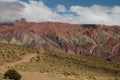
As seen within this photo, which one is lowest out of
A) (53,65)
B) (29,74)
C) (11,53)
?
(53,65)

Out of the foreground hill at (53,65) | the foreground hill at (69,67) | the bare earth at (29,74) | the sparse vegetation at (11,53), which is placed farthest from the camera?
the sparse vegetation at (11,53)

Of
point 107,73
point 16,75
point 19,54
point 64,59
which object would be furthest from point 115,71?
point 16,75

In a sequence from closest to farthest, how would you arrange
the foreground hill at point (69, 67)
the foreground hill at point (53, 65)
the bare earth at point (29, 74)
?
the bare earth at point (29, 74) < the foreground hill at point (69, 67) < the foreground hill at point (53, 65)

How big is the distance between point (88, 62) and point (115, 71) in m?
8.21

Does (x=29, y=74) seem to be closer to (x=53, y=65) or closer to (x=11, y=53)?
(x=53, y=65)

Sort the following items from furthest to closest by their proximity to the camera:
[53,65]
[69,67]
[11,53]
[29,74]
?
[11,53] → [69,67] → [53,65] → [29,74]

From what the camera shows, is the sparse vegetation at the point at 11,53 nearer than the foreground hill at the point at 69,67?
No

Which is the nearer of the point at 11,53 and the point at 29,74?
the point at 29,74

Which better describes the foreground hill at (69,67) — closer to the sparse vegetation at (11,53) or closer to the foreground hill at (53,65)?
the foreground hill at (53,65)

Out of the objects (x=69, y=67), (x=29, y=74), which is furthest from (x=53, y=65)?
(x=29, y=74)

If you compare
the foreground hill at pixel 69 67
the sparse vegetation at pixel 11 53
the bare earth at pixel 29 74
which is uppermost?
the sparse vegetation at pixel 11 53

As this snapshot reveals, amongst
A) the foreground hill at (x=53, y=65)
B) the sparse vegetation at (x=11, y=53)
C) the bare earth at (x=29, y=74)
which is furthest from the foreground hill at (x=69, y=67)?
the sparse vegetation at (x=11, y=53)

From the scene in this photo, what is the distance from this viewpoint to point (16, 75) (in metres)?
45.7

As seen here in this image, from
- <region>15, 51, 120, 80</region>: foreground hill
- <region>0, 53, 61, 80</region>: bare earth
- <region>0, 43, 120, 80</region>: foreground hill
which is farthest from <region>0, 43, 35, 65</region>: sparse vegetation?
<region>15, 51, 120, 80</region>: foreground hill
